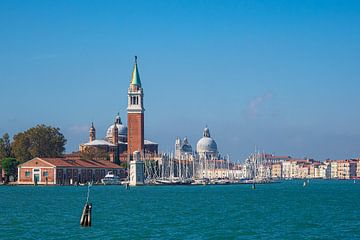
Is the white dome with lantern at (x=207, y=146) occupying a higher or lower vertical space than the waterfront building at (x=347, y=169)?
higher

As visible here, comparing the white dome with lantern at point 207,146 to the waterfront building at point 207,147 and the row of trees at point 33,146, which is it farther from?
the row of trees at point 33,146

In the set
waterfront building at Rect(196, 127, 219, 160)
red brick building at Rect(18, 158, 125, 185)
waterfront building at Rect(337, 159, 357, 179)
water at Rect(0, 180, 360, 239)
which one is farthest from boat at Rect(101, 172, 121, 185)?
waterfront building at Rect(337, 159, 357, 179)

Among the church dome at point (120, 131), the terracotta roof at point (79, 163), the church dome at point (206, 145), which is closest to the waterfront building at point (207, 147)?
the church dome at point (206, 145)

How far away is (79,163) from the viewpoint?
298 feet

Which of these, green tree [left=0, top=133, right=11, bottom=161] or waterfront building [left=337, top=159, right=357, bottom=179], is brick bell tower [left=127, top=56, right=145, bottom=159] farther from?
waterfront building [left=337, top=159, right=357, bottom=179]

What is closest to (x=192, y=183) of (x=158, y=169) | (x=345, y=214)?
(x=158, y=169)

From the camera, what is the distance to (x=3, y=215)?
121ft

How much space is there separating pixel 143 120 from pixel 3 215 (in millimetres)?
66754

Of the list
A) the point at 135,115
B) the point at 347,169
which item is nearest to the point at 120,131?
the point at 135,115

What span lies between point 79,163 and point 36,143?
562 centimetres

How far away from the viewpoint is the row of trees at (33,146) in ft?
299

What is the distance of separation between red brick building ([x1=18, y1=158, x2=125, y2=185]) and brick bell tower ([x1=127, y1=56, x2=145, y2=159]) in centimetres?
1143

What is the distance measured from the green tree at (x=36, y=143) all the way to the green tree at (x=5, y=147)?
1.59 metres

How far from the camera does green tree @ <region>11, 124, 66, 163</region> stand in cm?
9181
